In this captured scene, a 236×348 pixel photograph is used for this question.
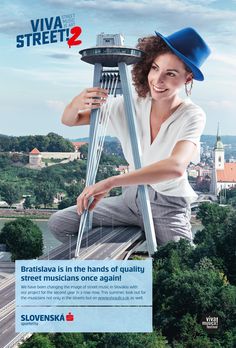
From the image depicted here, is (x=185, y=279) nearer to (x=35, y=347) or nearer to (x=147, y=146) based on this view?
(x=35, y=347)

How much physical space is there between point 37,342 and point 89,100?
1.02 meters

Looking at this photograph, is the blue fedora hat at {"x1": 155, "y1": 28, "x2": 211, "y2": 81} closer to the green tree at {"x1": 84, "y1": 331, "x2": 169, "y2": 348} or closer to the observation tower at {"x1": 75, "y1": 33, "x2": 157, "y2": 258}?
the observation tower at {"x1": 75, "y1": 33, "x2": 157, "y2": 258}

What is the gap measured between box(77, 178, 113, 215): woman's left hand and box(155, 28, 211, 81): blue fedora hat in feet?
1.60

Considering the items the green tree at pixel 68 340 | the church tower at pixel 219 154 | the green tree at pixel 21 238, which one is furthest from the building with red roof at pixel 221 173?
the green tree at pixel 21 238

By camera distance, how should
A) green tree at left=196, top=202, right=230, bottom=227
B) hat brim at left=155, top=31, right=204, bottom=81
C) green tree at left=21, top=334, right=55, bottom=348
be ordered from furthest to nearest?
green tree at left=196, top=202, right=230, bottom=227, green tree at left=21, top=334, right=55, bottom=348, hat brim at left=155, top=31, right=204, bottom=81

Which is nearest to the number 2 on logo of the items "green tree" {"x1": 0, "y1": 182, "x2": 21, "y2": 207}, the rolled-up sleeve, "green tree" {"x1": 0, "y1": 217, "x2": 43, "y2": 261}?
the rolled-up sleeve

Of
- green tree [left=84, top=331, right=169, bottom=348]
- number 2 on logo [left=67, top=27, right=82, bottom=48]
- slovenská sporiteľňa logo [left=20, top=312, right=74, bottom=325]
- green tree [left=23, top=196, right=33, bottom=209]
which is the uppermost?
number 2 on logo [left=67, top=27, right=82, bottom=48]

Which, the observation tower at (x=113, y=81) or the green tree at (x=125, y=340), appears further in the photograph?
the green tree at (x=125, y=340)

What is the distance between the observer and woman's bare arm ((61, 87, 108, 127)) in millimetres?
3328

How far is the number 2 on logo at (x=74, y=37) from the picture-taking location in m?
3.46

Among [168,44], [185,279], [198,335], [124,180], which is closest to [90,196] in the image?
[124,180]

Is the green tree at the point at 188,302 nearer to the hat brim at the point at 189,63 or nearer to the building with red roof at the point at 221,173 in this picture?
the building with red roof at the point at 221,173

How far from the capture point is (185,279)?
14.8 feet

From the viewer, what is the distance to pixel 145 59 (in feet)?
10.8
